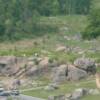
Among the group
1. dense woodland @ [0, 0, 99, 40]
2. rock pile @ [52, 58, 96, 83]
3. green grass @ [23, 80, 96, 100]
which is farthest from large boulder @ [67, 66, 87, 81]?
dense woodland @ [0, 0, 99, 40]

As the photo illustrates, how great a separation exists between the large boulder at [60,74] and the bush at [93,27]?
19054mm

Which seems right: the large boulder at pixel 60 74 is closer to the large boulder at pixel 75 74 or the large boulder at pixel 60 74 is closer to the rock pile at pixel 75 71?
the rock pile at pixel 75 71

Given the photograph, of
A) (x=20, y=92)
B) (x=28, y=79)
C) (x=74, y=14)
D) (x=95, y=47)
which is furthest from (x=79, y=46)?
(x=74, y=14)

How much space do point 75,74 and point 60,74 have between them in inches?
60.8

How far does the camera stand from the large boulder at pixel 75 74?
5987 cm

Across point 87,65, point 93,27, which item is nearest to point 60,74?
point 87,65

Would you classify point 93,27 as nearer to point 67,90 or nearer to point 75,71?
point 75,71

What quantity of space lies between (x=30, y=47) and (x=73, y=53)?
28.4 feet

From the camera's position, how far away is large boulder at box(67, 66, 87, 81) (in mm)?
59866

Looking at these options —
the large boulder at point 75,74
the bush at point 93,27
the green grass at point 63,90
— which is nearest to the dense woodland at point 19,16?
the bush at point 93,27

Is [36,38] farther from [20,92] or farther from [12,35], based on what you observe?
[20,92]

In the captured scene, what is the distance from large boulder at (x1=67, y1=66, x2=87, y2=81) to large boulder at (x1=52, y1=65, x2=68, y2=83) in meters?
0.50

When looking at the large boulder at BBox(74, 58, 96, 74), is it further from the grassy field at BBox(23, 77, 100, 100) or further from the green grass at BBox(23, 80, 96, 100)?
the green grass at BBox(23, 80, 96, 100)

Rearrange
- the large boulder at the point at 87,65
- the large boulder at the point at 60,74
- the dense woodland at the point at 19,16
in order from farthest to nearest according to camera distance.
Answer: the dense woodland at the point at 19,16, the large boulder at the point at 87,65, the large boulder at the point at 60,74
